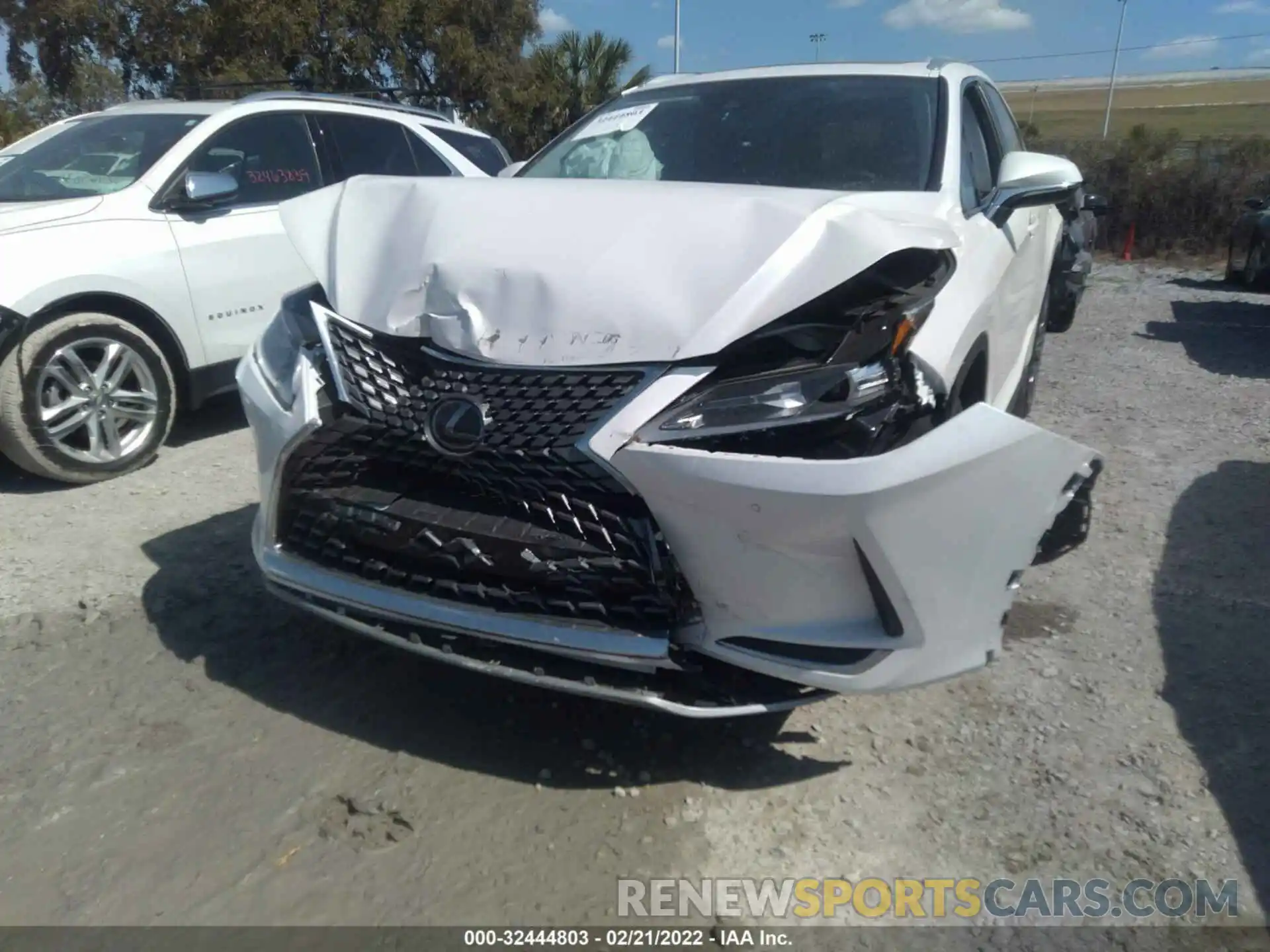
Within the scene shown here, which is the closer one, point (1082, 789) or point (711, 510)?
point (711, 510)

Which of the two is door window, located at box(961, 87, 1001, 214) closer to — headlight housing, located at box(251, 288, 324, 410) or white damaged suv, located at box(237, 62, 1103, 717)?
white damaged suv, located at box(237, 62, 1103, 717)

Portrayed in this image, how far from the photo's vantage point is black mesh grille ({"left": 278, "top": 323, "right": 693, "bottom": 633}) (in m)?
2.44

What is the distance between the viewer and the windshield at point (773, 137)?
143 inches

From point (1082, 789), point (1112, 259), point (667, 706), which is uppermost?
point (667, 706)

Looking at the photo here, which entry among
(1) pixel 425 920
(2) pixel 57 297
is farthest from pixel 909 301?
(2) pixel 57 297

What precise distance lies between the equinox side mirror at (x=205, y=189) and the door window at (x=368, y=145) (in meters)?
0.96

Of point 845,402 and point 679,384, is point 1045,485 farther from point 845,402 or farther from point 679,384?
point 679,384

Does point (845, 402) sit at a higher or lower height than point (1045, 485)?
higher

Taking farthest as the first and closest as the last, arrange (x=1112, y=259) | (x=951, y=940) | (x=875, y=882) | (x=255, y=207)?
(x=1112, y=259) < (x=255, y=207) < (x=875, y=882) < (x=951, y=940)

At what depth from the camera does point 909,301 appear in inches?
102

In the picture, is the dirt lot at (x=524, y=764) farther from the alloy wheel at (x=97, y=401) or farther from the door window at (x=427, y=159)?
the door window at (x=427, y=159)

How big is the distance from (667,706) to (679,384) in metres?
0.75

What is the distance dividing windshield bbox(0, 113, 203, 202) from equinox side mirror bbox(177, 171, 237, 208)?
0.25m

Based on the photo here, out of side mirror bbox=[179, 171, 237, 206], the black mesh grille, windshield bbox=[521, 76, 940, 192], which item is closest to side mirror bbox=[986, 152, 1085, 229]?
windshield bbox=[521, 76, 940, 192]
